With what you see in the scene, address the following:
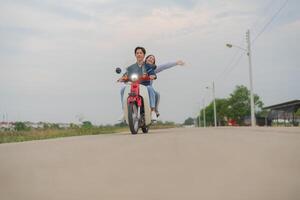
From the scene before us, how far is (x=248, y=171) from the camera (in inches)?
161

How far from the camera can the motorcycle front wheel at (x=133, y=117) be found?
41.1 ft

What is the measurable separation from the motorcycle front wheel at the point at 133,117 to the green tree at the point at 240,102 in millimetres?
87021

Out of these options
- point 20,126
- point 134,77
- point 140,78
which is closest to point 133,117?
point 134,77

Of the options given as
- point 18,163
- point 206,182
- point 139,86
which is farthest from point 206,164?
point 139,86

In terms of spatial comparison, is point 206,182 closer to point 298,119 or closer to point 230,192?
point 230,192

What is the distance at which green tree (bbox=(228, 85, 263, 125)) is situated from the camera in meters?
98.4

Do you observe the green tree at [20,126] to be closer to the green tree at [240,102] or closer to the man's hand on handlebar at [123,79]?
the man's hand on handlebar at [123,79]

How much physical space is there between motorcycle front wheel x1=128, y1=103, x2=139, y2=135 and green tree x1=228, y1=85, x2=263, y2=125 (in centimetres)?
8702

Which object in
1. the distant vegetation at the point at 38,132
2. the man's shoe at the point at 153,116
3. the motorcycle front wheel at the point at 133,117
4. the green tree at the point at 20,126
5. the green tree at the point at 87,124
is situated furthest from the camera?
the green tree at the point at 87,124

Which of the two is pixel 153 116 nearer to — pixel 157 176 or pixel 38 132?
pixel 38 132

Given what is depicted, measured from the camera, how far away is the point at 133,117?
42.0 feet

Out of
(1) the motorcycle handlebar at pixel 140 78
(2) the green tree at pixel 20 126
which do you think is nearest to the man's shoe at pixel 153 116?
(1) the motorcycle handlebar at pixel 140 78

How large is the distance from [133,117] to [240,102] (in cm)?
8904

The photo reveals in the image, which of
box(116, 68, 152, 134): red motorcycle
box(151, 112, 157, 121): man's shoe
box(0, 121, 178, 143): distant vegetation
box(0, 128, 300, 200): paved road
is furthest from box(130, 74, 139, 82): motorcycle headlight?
box(0, 128, 300, 200): paved road
